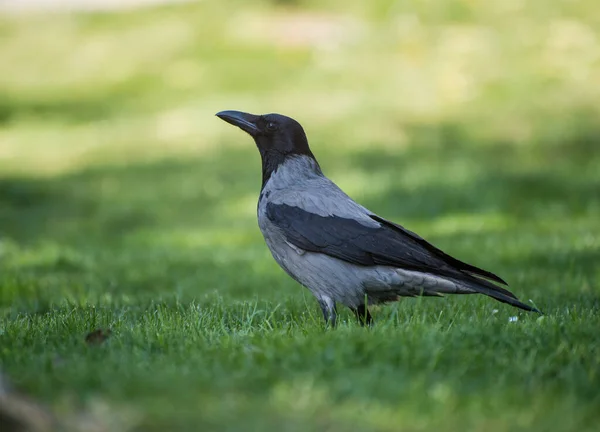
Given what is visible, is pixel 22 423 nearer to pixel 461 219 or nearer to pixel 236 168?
pixel 461 219

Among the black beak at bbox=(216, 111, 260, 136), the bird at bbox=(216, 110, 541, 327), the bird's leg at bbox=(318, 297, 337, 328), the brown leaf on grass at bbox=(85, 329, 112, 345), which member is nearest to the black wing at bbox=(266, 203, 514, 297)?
the bird at bbox=(216, 110, 541, 327)

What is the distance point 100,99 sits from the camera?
23.5 meters

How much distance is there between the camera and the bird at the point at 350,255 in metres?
5.13

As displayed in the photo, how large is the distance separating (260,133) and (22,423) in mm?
3408

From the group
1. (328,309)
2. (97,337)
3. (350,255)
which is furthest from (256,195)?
(97,337)

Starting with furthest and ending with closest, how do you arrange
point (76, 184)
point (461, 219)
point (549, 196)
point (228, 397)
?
point (76, 184) → point (549, 196) → point (461, 219) → point (228, 397)

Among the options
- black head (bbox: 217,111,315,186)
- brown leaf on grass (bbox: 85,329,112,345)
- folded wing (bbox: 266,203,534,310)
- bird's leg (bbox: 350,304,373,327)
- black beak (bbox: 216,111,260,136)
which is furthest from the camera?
black beak (bbox: 216,111,260,136)

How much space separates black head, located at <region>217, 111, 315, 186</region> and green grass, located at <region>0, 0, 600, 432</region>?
3.37ft

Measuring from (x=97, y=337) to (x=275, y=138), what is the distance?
85.3 inches

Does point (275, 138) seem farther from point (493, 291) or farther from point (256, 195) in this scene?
point (256, 195)

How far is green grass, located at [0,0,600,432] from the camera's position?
352cm

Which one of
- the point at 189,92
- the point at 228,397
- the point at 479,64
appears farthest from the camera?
the point at 189,92

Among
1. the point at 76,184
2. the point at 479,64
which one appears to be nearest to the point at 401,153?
the point at 479,64

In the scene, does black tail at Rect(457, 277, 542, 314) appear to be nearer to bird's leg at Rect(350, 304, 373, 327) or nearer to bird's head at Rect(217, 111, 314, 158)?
bird's leg at Rect(350, 304, 373, 327)
